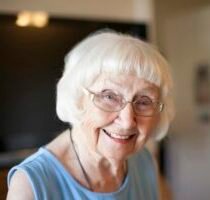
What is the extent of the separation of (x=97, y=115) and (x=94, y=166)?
6.9 inches

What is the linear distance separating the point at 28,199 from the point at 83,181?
18 centimetres

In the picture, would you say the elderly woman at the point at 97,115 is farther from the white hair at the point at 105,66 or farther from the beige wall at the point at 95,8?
the beige wall at the point at 95,8

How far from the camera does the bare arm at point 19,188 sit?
0.82 metres

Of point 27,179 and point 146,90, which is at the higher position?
point 146,90

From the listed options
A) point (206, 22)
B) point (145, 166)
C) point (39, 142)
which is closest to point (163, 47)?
point (206, 22)

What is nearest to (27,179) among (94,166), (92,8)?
(94,166)

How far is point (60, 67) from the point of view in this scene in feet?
7.45

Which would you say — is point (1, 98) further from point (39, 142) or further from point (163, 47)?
point (163, 47)

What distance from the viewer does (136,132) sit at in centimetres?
92

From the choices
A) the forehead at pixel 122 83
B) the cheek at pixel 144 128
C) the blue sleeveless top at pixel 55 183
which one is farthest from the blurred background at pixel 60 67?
the forehead at pixel 122 83

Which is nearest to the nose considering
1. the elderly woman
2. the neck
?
the elderly woman

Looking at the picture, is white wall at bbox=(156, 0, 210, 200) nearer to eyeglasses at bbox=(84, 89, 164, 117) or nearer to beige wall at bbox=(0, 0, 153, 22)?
beige wall at bbox=(0, 0, 153, 22)

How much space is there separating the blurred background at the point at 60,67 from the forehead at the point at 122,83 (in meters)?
0.91

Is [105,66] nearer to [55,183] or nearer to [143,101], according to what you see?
[143,101]
